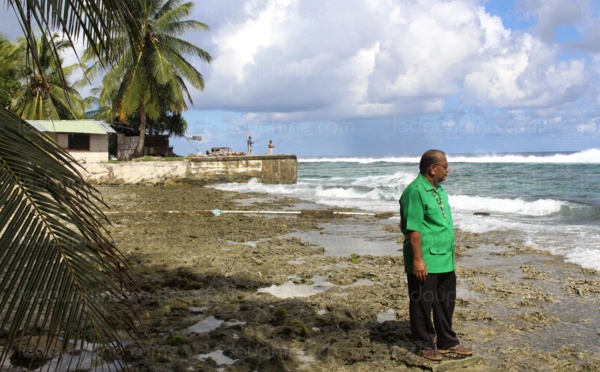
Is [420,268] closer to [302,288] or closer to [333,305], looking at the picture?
[333,305]

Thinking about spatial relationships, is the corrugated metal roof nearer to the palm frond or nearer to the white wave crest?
the white wave crest

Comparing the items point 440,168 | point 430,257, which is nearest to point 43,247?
point 430,257

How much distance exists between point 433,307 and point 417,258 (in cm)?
46

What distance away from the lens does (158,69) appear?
28047 mm

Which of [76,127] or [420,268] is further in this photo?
[76,127]

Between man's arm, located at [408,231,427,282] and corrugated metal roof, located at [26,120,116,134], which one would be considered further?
corrugated metal roof, located at [26,120,116,134]

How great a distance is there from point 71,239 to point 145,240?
837cm

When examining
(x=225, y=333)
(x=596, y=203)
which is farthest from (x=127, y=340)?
(x=596, y=203)

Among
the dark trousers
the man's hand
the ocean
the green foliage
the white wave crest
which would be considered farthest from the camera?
the white wave crest

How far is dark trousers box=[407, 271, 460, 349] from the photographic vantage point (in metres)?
4.13

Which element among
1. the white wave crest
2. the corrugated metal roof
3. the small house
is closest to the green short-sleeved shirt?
the white wave crest

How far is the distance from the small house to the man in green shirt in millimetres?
28327

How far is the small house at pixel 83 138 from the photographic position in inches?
1177

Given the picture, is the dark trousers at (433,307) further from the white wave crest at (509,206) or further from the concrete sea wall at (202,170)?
the concrete sea wall at (202,170)
